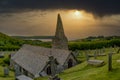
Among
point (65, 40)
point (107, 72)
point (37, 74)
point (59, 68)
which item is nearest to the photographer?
point (107, 72)

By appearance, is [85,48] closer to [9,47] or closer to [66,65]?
[9,47]

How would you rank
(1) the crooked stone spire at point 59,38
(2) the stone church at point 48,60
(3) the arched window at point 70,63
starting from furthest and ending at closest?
1. (1) the crooked stone spire at point 59,38
2. (3) the arched window at point 70,63
3. (2) the stone church at point 48,60

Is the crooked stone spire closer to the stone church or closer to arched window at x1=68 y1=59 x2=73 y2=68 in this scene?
the stone church

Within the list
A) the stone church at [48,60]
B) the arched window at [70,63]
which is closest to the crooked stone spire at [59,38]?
the stone church at [48,60]

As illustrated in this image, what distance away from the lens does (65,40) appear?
271 feet

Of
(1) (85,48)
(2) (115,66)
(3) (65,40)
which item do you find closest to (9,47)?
(1) (85,48)

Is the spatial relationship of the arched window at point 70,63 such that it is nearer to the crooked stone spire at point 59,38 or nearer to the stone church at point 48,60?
the stone church at point 48,60

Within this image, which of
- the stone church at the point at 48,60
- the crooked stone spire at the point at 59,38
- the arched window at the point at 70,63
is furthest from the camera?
the crooked stone spire at the point at 59,38

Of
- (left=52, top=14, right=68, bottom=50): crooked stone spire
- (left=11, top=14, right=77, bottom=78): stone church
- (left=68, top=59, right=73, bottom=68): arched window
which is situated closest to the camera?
(left=11, top=14, right=77, bottom=78): stone church

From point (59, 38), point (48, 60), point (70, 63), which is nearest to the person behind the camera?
point (48, 60)

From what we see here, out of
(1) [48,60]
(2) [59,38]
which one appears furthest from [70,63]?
(1) [48,60]

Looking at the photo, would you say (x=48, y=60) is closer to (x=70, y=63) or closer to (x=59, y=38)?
(x=70, y=63)

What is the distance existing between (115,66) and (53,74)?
12.1 metres

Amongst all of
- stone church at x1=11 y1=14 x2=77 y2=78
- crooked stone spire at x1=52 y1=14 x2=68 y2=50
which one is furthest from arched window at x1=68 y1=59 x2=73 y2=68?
crooked stone spire at x1=52 y1=14 x2=68 y2=50
